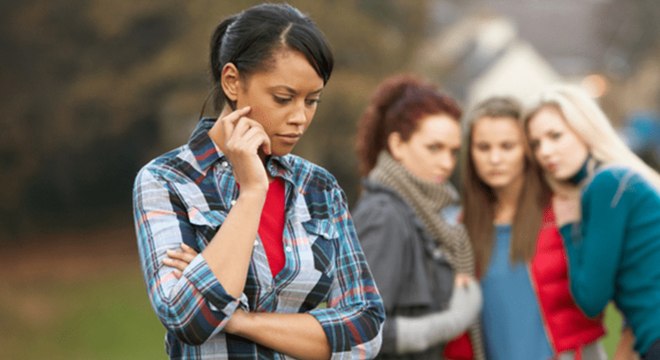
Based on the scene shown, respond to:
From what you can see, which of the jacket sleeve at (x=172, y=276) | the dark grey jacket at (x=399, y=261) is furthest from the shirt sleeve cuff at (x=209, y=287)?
the dark grey jacket at (x=399, y=261)

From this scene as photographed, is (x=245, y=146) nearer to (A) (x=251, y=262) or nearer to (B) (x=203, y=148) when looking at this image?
(B) (x=203, y=148)

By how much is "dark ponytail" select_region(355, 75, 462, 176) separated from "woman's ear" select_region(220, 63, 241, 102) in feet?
5.87

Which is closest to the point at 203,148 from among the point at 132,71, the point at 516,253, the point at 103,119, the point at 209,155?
the point at 209,155

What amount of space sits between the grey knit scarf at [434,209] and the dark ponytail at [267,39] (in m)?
1.66

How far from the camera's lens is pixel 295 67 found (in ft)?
7.07

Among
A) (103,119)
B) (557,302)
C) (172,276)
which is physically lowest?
(557,302)

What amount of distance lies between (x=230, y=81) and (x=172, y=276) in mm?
454

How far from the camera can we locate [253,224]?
2.04 m

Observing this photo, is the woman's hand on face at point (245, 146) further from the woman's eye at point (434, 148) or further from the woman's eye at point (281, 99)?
the woman's eye at point (434, 148)

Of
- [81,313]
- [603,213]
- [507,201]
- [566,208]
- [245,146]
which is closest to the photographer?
[245,146]

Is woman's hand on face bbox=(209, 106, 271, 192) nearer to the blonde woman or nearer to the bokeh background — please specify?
the blonde woman

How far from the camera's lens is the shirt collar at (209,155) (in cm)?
218

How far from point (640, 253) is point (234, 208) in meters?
1.99

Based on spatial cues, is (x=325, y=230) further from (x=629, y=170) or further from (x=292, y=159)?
(x=629, y=170)
